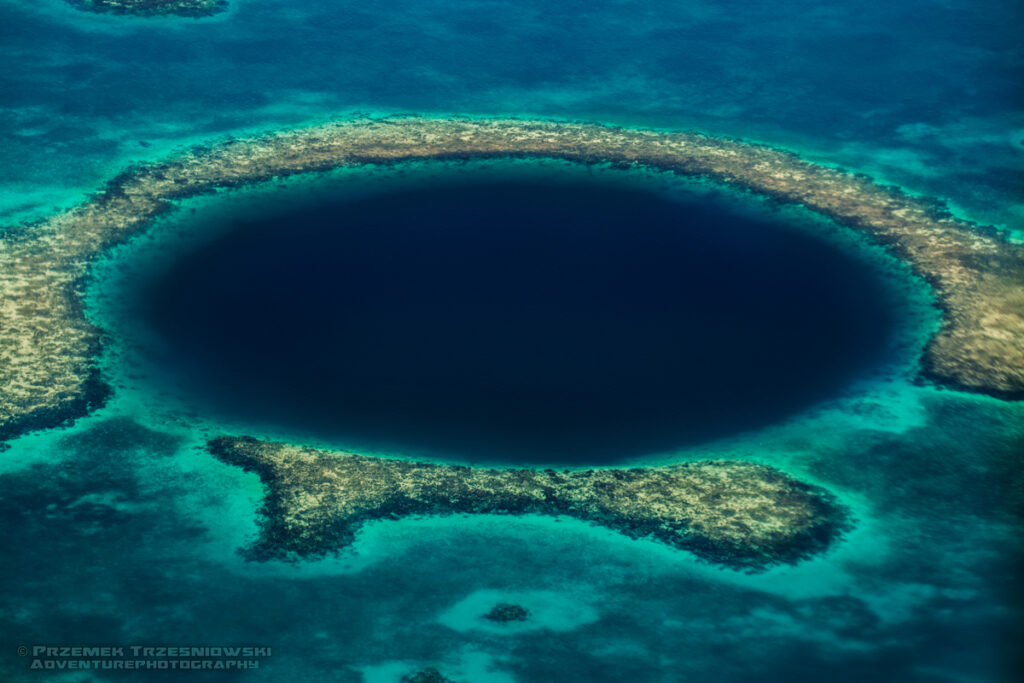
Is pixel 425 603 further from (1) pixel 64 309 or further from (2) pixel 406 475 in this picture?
(1) pixel 64 309

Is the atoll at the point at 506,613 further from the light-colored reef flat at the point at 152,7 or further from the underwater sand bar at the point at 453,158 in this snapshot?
the light-colored reef flat at the point at 152,7

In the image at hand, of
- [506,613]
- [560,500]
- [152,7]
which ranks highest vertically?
[152,7]

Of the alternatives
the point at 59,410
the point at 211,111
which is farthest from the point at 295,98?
the point at 59,410

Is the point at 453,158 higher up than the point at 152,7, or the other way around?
the point at 152,7

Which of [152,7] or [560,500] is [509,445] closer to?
[560,500]

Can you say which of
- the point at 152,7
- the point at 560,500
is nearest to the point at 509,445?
the point at 560,500

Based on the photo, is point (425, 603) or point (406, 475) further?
point (406, 475)

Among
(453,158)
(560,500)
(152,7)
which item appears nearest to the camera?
(560,500)

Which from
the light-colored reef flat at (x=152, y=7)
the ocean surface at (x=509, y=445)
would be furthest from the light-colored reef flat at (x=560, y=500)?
the light-colored reef flat at (x=152, y=7)
